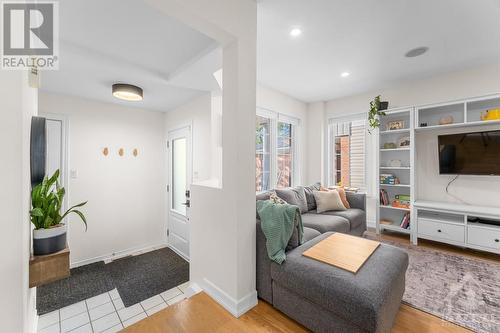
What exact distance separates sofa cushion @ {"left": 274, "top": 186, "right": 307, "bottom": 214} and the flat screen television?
2.15 meters

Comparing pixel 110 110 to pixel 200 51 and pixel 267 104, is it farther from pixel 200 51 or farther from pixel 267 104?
pixel 267 104

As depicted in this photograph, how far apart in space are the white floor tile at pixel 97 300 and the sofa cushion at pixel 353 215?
3089 mm

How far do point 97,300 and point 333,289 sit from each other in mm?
2598

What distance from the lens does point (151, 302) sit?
7.93 feet

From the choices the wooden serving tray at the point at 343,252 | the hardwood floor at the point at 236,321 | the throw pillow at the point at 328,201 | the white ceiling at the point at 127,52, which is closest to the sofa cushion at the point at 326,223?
the throw pillow at the point at 328,201

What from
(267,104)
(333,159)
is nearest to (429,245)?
(333,159)

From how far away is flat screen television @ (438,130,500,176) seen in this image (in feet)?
9.59

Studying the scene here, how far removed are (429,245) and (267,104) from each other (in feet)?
11.1

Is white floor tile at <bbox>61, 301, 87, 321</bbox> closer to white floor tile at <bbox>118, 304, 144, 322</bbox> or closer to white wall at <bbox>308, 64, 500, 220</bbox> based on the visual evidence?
white floor tile at <bbox>118, 304, 144, 322</bbox>

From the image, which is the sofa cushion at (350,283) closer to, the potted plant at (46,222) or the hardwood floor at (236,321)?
the hardwood floor at (236,321)

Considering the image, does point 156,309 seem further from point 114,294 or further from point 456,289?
point 456,289

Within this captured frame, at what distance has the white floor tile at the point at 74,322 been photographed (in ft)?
6.61

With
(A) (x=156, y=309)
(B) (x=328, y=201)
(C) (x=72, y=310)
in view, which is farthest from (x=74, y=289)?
(B) (x=328, y=201)

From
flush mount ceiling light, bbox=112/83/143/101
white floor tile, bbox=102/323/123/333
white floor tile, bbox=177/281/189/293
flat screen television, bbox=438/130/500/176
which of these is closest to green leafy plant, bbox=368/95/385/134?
flat screen television, bbox=438/130/500/176
